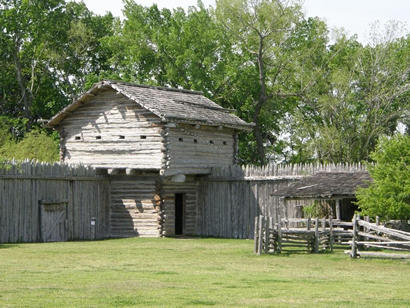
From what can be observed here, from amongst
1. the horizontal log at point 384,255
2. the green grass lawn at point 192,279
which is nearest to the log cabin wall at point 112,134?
the green grass lawn at point 192,279

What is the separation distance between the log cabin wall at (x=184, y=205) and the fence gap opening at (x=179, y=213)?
1.27 feet

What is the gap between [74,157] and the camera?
36.5m

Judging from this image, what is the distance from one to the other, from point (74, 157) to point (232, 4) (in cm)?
1581

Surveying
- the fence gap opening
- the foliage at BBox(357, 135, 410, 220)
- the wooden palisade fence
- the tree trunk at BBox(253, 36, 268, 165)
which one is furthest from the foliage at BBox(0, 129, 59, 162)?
the wooden palisade fence

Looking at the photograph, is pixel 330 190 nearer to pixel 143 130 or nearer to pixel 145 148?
pixel 145 148

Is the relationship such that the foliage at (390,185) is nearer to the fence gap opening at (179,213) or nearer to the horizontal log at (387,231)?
the horizontal log at (387,231)

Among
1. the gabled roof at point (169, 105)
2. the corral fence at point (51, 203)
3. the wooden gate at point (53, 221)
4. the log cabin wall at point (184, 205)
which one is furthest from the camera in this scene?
the log cabin wall at point (184, 205)

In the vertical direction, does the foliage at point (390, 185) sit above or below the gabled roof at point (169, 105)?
below

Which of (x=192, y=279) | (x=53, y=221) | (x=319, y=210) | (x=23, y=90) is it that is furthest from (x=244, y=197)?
(x=23, y=90)

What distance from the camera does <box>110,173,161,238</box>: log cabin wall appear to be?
3469 centimetres

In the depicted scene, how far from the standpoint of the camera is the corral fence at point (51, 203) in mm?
30375

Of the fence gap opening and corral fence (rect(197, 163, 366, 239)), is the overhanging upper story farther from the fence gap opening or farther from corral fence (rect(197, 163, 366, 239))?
the fence gap opening

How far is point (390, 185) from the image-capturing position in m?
25.2

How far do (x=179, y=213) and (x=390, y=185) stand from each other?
14035 millimetres
